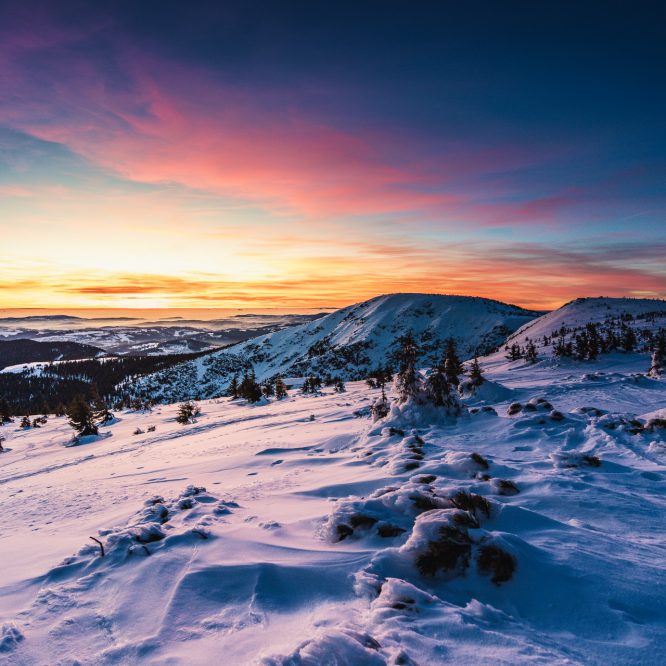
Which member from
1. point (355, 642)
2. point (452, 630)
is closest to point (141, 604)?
point (355, 642)

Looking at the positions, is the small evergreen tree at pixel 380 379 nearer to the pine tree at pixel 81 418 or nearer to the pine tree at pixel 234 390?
the pine tree at pixel 234 390

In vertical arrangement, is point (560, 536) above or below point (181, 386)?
above

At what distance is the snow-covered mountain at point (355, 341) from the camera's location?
131 metres

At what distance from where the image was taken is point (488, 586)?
392 centimetres

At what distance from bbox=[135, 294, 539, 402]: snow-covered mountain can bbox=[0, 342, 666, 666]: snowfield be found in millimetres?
102947

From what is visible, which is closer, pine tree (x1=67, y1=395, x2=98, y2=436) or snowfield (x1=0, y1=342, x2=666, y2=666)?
snowfield (x1=0, y1=342, x2=666, y2=666)

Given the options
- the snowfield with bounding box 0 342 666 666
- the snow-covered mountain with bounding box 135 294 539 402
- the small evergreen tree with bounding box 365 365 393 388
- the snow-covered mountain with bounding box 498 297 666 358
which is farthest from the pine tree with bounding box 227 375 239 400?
the snow-covered mountain with bounding box 135 294 539 402

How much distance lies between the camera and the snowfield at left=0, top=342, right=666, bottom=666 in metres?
3.21

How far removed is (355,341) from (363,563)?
14304cm

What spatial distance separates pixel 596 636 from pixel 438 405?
33.5ft

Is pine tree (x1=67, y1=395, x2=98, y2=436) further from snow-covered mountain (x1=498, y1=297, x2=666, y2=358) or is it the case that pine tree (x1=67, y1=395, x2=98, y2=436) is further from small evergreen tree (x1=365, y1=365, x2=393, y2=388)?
snow-covered mountain (x1=498, y1=297, x2=666, y2=358)

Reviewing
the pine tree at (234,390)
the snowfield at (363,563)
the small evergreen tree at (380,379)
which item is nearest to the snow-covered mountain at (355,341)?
the pine tree at (234,390)

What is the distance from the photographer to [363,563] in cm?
449

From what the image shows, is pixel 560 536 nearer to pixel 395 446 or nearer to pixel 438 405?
pixel 395 446
